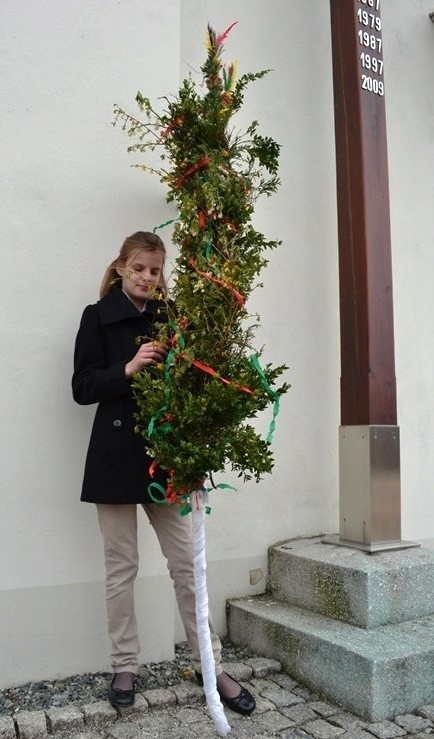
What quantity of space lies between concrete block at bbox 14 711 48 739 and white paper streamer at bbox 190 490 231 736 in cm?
69

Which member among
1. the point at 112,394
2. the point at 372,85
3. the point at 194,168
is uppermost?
the point at 372,85

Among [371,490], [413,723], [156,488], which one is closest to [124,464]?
[156,488]

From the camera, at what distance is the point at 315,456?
4.48 metres

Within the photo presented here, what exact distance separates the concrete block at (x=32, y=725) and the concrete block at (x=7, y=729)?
0.03 metres

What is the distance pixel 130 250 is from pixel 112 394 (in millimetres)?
695

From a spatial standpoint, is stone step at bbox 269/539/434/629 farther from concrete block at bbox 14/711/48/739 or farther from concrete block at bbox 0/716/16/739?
concrete block at bbox 0/716/16/739

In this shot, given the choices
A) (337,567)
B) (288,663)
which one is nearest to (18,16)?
(337,567)

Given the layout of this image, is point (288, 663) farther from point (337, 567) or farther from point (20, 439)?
point (20, 439)

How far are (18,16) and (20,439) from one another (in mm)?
1995

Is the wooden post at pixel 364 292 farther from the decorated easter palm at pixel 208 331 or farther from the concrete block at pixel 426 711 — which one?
the decorated easter palm at pixel 208 331

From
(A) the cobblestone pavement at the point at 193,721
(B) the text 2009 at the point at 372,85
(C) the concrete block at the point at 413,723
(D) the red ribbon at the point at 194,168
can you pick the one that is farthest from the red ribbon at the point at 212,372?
(B) the text 2009 at the point at 372,85

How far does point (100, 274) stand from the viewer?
11.8 feet

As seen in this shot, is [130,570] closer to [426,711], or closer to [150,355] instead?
[150,355]

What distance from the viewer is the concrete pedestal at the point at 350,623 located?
3.09 meters
